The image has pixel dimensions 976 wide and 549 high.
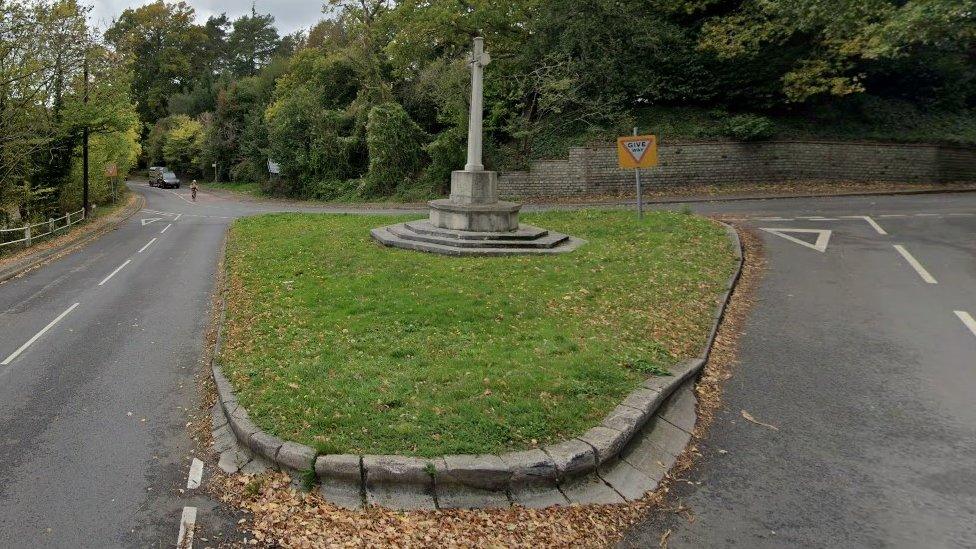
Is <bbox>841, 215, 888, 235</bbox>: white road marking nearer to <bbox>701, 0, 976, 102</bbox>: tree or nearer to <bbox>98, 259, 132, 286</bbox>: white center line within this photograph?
<bbox>701, 0, 976, 102</bbox>: tree

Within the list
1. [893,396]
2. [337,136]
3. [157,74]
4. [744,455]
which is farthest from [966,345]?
[157,74]

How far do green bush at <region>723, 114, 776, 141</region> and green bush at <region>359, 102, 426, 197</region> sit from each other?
1594 centimetres

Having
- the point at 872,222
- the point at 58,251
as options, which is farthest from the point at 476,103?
the point at 58,251

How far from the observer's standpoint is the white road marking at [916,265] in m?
10.1

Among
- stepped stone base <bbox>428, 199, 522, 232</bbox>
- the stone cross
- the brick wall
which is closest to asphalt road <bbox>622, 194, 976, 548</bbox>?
stepped stone base <bbox>428, 199, 522, 232</bbox>

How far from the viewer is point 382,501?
14.3 ft

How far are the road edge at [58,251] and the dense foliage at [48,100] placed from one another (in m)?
2.56

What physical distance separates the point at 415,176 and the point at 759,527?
1168 inches

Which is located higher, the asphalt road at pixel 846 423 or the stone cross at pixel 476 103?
the stone cross at pixel 476 103

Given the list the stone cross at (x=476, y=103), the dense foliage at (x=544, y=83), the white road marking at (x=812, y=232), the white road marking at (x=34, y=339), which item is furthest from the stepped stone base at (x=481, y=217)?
the dense foliage at (x=544, y=83)

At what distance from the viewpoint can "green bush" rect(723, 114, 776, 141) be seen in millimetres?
25453

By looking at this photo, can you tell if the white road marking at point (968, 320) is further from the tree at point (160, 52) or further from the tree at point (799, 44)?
the tree at point (160, 52)

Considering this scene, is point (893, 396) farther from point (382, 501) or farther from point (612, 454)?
point (382, 501)

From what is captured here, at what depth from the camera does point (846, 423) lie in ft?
18.0
